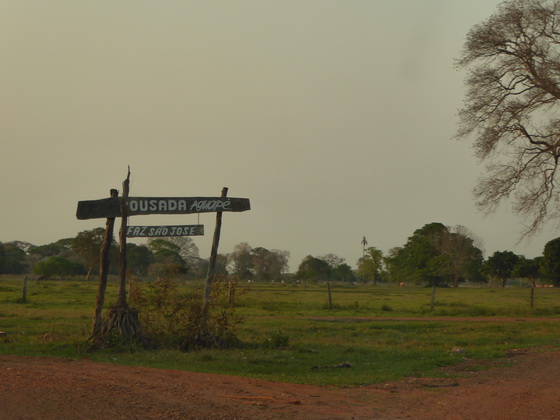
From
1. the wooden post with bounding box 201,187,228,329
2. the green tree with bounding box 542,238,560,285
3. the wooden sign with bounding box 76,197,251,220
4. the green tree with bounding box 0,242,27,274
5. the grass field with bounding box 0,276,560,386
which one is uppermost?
the green tree with bounding box 542,238,560,285

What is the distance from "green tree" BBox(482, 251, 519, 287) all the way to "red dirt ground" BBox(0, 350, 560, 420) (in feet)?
240

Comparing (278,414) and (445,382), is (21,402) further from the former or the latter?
(445,382)

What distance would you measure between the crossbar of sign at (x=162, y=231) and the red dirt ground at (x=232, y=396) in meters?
3.99

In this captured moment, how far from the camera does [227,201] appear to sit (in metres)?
16.5

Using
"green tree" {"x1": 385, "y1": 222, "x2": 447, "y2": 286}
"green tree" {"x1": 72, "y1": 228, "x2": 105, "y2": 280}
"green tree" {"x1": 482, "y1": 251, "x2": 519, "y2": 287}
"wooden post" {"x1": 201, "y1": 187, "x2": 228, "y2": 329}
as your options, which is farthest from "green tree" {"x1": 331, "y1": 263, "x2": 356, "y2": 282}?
"wooden post" {"x1": 201, "y1": 187, "x2": 228, "y2": 329}

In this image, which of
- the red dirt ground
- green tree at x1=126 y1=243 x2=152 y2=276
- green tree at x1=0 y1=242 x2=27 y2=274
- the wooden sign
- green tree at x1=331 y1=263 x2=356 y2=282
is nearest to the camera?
the red dirt ground

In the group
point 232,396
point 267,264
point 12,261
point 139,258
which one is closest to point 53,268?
point 139,258

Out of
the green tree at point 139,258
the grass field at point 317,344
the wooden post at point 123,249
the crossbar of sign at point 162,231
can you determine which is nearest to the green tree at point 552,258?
the grass field at point 317,344

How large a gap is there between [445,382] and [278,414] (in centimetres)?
478

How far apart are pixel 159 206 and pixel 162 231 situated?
0.67 m

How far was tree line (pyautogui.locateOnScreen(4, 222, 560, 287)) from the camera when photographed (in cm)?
7162

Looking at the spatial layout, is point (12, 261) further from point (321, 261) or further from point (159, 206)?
point (159, 206)

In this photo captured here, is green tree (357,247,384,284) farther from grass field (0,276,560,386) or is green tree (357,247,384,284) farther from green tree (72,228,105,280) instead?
grass field (0,276,560,386)

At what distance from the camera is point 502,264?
8138 centimetres
